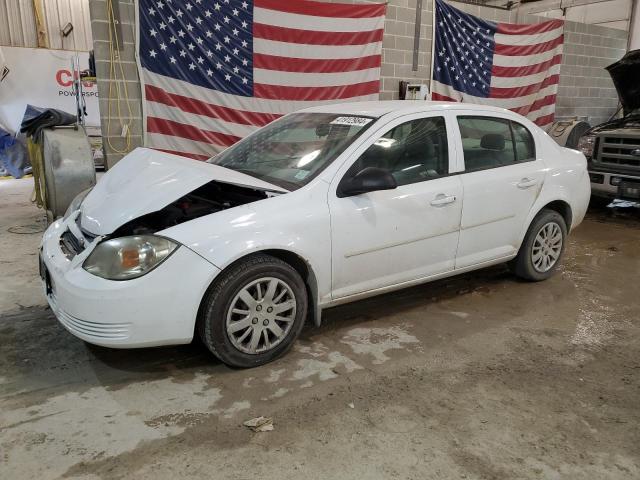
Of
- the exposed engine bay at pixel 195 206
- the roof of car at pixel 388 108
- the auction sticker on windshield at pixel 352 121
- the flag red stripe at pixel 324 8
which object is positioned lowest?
the exposed engine bay at pixel 195 206

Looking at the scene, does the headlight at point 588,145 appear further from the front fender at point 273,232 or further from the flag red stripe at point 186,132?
the front fender at point 273,232

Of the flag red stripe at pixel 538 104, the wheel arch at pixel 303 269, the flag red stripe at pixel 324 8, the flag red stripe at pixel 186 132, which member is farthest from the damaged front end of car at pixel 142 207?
the flag red stripe at pixel 538 104

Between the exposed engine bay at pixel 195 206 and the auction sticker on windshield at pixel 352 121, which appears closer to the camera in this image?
the exposed engine bay at pixel 195 206

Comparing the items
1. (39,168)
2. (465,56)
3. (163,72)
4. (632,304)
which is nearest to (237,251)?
(632,304)

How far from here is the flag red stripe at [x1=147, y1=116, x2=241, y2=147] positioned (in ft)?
20.7

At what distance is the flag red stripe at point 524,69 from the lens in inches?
354

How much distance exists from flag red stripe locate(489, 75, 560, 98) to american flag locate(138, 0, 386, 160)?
2.65 m

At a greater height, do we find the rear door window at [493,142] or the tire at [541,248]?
the rear door window at [493,142]

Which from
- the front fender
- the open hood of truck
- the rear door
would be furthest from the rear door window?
the open hood of truck

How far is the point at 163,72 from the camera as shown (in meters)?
6.18

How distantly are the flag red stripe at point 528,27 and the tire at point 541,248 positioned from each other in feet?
18.8

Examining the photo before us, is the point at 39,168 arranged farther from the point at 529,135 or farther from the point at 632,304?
the point at 632,304

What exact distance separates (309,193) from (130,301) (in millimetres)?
1120

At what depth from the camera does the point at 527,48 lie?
9273 mm
